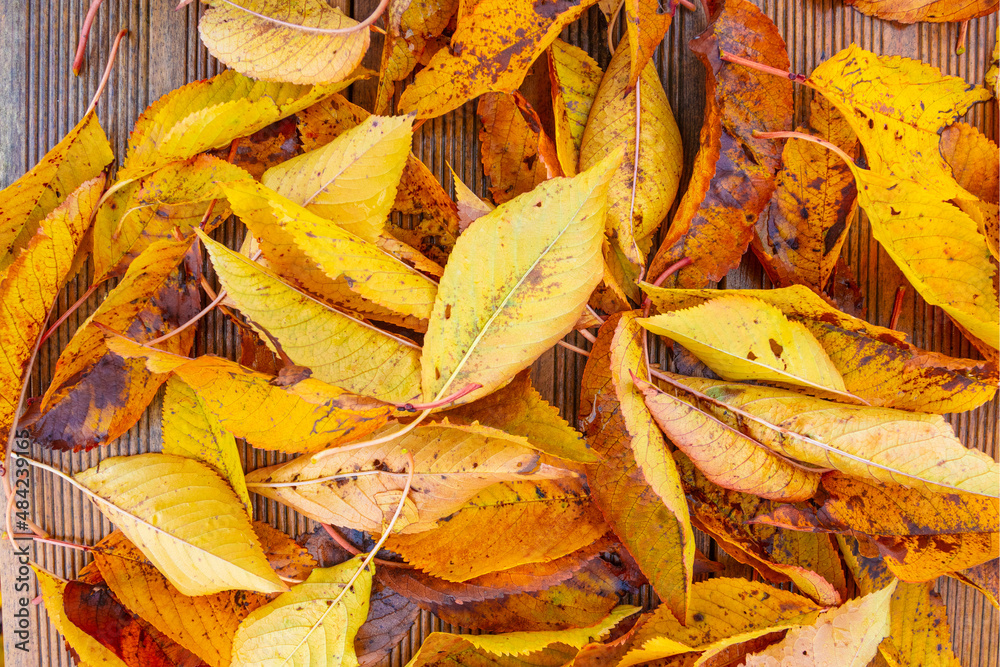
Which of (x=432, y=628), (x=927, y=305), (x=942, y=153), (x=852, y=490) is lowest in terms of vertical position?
(x=432, y=628)

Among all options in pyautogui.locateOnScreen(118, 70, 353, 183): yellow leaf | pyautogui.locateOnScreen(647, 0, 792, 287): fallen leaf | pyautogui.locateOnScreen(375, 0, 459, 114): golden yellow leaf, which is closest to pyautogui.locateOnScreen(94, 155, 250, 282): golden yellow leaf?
pyautogui.locateOnScreen(118, 70, 353, 183): yellow leaf

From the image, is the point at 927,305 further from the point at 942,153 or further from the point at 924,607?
the point at 924,607

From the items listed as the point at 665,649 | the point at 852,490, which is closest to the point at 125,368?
the point at 665,649

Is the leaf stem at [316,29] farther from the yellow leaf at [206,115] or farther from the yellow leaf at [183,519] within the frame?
the yellow leaf at [183,519]

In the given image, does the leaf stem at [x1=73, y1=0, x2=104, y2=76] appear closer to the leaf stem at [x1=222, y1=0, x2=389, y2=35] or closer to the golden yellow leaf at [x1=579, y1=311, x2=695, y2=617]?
the leaf stem at [x1=222, y1=0, x2=389, y2=35]

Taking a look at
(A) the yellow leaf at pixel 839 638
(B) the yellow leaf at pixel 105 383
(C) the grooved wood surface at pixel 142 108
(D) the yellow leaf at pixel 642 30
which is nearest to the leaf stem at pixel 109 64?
(C) the grooved wood surface at pixel 142 108
